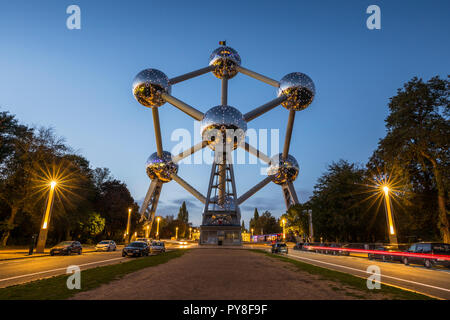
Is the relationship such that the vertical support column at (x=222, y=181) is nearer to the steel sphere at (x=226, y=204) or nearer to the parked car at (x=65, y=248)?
the steel sphere at (x=226, y=204)


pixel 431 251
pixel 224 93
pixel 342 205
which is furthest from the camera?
pixel 224 93

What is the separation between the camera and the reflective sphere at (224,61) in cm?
5450

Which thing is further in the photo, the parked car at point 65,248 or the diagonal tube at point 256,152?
the diagonal tube at point 256,152

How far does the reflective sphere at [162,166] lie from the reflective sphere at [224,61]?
69.2 feet

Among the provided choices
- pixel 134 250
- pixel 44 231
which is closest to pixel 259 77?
pixel 134 250

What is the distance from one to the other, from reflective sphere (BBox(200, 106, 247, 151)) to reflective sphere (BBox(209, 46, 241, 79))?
15323mm

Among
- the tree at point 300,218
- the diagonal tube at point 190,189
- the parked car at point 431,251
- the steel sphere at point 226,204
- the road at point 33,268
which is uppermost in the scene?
the diagonal tube at point 190,189

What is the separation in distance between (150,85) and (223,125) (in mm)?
14631

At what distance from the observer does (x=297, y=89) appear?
49344 mm

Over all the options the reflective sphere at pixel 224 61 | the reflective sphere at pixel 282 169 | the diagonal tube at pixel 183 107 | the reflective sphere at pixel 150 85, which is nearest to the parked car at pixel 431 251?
the diagonal tube at pixel 183 107

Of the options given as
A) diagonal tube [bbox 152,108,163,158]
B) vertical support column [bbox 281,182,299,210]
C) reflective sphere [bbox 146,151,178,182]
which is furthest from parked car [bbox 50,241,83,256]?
vertical support column [bbox 281,182,299,210]

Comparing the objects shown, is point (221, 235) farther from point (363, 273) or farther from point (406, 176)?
point (363, 273)

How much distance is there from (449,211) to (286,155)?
3441 centimetres
